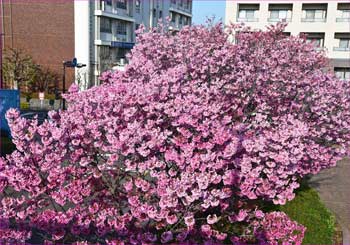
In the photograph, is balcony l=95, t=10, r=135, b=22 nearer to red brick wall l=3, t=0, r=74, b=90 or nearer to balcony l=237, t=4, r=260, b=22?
red brick wall l=3, t=0, r=74, b=90

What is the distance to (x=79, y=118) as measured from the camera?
4262 mm

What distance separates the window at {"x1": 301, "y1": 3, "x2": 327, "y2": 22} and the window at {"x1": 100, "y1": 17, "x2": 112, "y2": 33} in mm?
17759

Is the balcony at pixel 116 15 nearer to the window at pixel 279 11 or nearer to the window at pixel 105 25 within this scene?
the window at pixel 105 25

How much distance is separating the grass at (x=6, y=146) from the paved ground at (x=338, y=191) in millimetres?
9720

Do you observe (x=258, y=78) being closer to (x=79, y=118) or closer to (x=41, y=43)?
(x=79, y=118)

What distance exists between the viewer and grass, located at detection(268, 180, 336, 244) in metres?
6.62

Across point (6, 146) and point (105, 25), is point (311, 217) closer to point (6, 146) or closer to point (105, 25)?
point (6, 146)

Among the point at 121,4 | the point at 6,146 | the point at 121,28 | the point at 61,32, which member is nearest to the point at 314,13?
the point at 121,4

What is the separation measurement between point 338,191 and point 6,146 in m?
10.8

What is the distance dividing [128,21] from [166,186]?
111 feet

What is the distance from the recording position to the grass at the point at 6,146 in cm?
1229

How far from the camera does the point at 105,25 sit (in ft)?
109

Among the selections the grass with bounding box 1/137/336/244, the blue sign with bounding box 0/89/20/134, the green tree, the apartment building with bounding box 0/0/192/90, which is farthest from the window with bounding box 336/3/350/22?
the grass with bounding box 1/137/336/244

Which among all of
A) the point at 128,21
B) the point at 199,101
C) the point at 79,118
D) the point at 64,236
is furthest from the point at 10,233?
the point at 128,21
